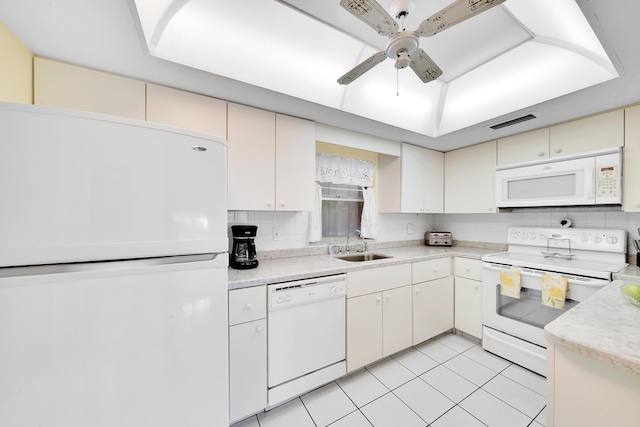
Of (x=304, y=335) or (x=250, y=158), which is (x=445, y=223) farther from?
(x=250, y=158)

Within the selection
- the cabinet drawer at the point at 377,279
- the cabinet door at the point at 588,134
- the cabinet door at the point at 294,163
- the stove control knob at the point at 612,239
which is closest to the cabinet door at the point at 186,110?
the cabinet door at the point at 294,163

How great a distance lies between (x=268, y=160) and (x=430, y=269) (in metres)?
1.91

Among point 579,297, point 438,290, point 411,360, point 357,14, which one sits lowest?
point 411,360

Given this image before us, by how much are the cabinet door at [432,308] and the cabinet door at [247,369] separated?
1.48 meters

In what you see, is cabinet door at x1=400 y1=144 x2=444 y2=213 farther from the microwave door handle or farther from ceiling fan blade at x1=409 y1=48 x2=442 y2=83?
ceiling fan blade at x1=409 y1=48 x2=442 y2=83

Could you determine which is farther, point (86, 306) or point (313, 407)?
point (313, 407)

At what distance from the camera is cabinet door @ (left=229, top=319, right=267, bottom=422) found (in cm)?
140

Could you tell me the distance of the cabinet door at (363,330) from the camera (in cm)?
185

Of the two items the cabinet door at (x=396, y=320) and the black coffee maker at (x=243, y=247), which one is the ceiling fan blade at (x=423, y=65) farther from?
the cabinet door at (x=396, y=320)

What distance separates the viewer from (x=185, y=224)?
3.26 ft

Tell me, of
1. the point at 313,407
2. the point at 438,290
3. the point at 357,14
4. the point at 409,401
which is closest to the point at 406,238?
the point at 438,290

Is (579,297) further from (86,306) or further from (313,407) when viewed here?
(86,306)

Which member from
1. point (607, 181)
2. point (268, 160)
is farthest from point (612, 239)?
point (268, 160)

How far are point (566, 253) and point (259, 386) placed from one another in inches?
111
